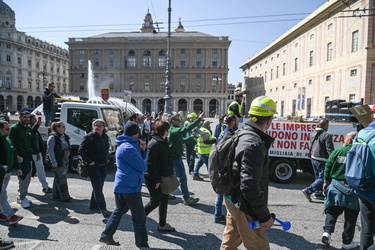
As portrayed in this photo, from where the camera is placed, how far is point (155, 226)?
4758mm

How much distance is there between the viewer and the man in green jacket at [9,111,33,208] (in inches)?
219

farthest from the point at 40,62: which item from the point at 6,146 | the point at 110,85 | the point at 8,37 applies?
the point at 6,146

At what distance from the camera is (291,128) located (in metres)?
7.73

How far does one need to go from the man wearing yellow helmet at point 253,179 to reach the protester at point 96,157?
3142 millimetres

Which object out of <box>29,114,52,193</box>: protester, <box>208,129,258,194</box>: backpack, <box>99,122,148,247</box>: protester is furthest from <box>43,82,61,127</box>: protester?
<box>208,129,258,194</box>: backpack

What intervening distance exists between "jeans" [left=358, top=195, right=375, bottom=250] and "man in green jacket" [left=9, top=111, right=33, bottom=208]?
5.89m

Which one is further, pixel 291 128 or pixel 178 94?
pixel 178 94

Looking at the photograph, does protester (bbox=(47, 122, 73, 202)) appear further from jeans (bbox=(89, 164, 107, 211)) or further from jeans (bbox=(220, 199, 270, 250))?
jeans (bbox=(220, 199, 270, 250))

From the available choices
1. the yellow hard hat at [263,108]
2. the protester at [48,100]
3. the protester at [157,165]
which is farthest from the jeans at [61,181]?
the yellow hard hat at [263,108]

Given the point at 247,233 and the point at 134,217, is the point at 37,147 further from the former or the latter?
the point at 247,233

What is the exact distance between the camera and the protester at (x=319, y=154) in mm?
6137

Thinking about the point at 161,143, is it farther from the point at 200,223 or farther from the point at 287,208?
the point at 287,208

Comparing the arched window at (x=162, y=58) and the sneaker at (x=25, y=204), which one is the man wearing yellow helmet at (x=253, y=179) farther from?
the arched window at (x=162, y=58)

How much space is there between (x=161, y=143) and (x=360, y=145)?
2.74m
